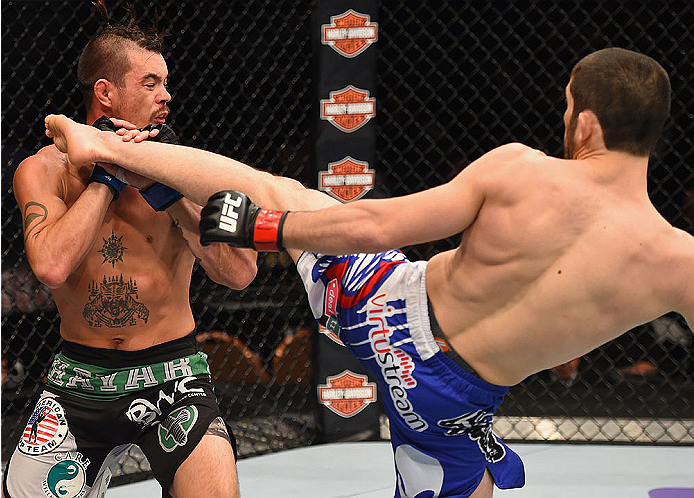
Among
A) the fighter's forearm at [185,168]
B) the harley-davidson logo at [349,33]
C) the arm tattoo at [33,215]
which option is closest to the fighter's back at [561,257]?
the fighter's forearm at [185,168]

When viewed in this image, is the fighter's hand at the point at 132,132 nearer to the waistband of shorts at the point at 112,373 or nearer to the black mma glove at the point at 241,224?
the black mma glove at the point at 241,224

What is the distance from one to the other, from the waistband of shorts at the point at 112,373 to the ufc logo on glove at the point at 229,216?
1.81 feet

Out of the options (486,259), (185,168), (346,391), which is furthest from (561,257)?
(346,391)

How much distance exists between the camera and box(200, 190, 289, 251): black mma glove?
1596mm

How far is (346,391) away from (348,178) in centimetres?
86

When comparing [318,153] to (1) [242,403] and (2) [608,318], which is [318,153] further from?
(2) [608,318]

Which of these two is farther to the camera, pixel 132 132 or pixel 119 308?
pixel 119 308

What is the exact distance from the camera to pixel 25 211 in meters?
1.95

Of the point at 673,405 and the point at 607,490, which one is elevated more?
the point at 607,490

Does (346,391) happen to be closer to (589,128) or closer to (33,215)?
(33,215)

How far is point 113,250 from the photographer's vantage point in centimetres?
203

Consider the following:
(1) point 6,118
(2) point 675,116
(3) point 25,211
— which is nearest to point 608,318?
(3) point 25,211

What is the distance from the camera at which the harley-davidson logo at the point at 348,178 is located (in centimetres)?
348

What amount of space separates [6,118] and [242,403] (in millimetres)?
1867
